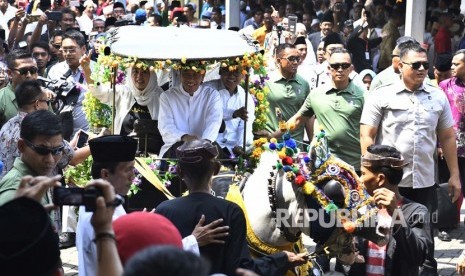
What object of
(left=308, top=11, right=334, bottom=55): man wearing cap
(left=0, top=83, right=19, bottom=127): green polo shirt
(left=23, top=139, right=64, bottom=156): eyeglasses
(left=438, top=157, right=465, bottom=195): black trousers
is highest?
(left=23, top=139, right=64, bottom=156): eyeglasses

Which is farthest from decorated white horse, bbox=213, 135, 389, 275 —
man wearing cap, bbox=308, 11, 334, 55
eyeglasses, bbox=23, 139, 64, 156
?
man wearing cap, bbox=308, 11, 334, 55

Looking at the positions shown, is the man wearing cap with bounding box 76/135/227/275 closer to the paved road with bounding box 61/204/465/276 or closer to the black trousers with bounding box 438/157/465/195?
the paved road with bounding box 61/204/465/276

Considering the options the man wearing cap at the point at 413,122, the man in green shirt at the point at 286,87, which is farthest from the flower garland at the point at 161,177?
the man in green shirt at the point at 286,87

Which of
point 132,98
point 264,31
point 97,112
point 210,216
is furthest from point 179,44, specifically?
point 264,31

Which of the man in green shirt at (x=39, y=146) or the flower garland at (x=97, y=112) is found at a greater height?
the man in green shirt at (x=39, y=146)

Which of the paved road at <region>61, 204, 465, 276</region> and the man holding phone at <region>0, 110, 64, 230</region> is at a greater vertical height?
the man holding phone at <region>0, 110, 64, 230</region>

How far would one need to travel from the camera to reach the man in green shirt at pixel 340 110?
10.1 meters

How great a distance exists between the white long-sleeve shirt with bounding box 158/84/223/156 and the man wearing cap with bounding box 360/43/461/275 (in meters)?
1.37

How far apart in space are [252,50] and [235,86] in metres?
0.81

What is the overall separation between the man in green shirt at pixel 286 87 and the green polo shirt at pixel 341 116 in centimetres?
116

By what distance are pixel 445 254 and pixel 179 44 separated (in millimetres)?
3700

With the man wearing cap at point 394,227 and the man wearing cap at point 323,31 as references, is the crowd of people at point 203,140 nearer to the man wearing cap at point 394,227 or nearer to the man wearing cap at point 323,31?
the man wearing cap at point 394,227

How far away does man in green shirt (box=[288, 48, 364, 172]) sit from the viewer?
1015cm

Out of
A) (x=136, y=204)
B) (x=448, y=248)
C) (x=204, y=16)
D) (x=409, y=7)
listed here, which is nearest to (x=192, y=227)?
(x=136, y=204)
